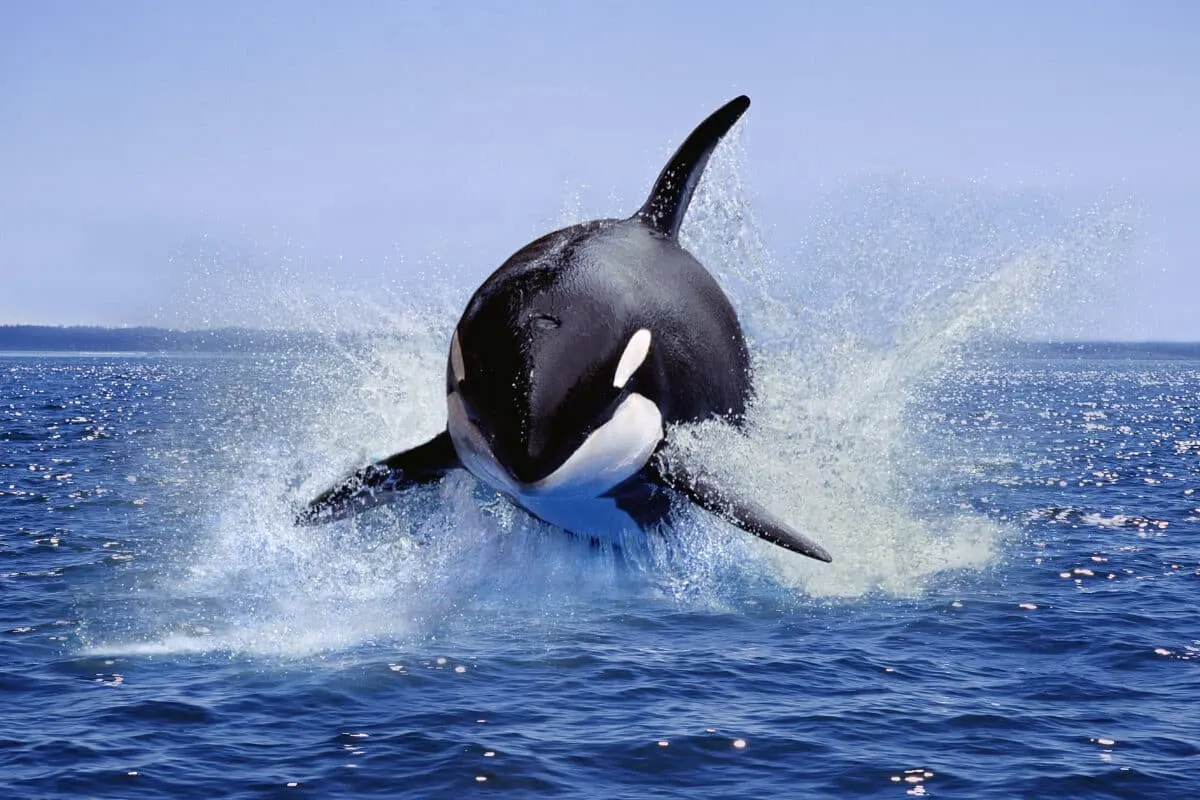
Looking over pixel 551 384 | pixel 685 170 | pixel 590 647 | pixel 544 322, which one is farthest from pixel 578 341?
pixel 590 647

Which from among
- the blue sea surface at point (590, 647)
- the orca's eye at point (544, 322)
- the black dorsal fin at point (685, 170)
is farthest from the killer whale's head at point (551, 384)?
the black dorsal fin at point (685, 170)

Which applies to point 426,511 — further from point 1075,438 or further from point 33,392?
point 33,392

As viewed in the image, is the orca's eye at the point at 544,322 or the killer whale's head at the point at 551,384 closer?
the killer whale's head at the point at 551,384

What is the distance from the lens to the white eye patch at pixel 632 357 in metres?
9.87

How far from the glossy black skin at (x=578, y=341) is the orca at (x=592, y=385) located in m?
0.01

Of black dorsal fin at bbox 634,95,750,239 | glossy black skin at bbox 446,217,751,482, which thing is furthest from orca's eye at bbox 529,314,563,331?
black dorsal fin at bbox 634,95,750,239

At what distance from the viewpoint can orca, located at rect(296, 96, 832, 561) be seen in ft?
30.8

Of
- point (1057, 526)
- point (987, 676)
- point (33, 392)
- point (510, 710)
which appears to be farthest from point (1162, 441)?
point (33, 392)

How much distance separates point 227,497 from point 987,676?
17967mm

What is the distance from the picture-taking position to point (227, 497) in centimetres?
2655

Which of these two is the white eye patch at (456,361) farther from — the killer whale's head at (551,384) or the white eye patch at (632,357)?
the white eye patch at (632,357)

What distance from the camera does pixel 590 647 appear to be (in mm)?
13000

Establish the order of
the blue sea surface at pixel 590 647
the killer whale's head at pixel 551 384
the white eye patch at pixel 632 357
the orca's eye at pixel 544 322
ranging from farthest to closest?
the white eye patch at pixel 632 357
the blue sea surface at pixel 590 647
the orca's eye at pixel 544 322
the killer whale's head at pixel 551 384

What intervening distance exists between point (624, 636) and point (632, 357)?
4.44 m
